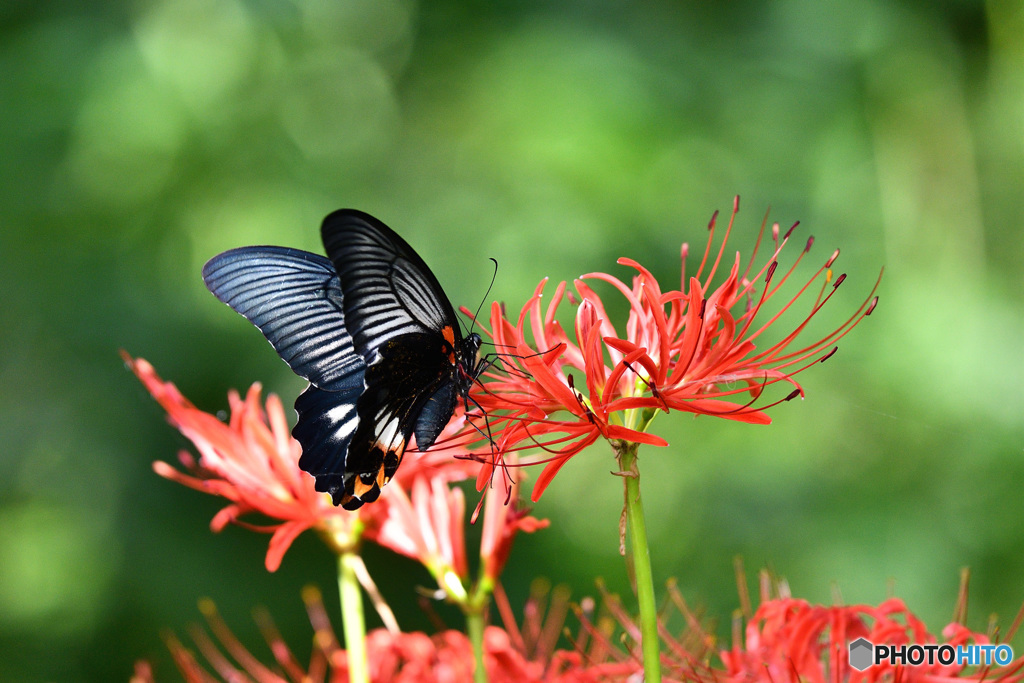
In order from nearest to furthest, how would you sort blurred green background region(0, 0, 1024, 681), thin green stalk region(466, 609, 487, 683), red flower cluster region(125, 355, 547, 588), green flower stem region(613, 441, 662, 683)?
green flower stem region(613, 441, 662, 683) → thin green stalk region(466, 609, 487, 683) → red flower cluster region(125, 355, 547, 588) → blurred green background region(0, 0, 1024, 681)

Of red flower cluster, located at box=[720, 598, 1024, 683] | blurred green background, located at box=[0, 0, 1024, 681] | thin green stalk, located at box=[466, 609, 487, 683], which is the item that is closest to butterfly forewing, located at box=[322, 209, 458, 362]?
thin green stalk, located at box=[466, 609, 487, 683]

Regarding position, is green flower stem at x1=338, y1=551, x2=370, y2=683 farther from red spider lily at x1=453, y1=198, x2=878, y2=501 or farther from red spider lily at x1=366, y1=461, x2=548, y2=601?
red spider lily at x1=453, y1=198, x2=878, y2=501

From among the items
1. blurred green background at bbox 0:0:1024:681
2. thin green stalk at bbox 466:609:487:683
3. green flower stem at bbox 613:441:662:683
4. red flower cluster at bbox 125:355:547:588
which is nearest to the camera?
green flower stem at bbox 613:441:662:683

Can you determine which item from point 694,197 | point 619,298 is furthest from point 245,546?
point 694,197


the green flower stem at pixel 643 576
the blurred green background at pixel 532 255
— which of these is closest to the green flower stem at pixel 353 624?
the green flower stem at pixel 643 576

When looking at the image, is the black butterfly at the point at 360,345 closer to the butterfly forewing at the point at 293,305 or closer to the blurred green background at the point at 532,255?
the butterfly forewing at the point at 293,305

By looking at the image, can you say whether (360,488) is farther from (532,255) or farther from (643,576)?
(532,255)
